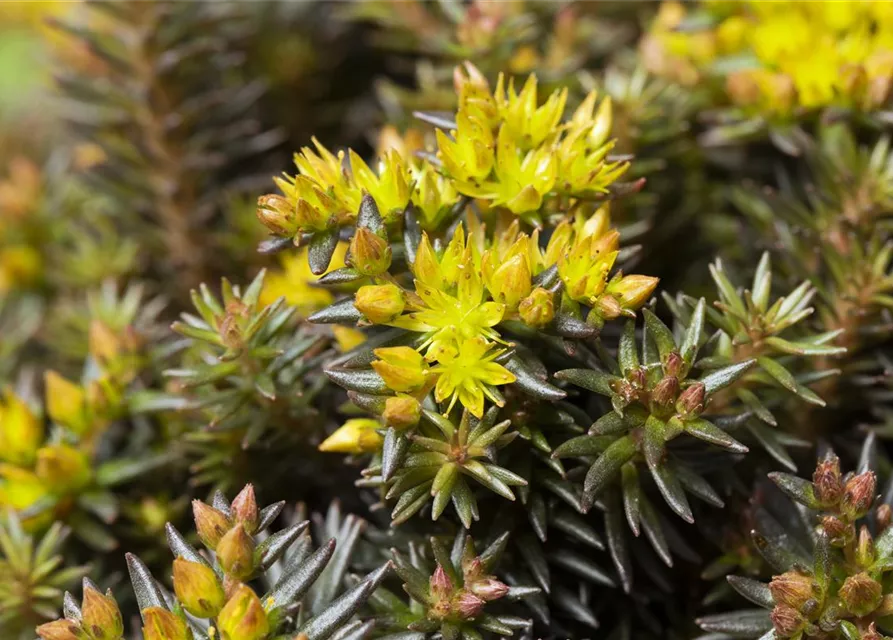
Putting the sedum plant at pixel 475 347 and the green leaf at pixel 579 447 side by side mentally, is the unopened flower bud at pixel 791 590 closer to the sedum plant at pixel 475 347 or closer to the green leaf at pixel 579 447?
the sedum plant at pixel 475 347

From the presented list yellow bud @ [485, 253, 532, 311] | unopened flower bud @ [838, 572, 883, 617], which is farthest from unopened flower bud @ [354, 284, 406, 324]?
unopened flower bud @ [838, 572, 883, 617]

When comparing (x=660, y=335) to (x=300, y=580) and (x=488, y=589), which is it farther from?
(x=300, y=580)

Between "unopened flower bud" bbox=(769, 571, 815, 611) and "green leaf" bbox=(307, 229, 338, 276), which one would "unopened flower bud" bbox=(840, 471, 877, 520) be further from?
"green leaf" bbox=(307, 229, 338, 276)

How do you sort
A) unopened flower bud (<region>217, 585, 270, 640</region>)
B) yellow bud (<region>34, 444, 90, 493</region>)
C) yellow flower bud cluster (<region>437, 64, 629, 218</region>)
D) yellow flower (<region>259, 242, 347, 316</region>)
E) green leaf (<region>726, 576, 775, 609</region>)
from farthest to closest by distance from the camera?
yellow flower (<region>259, 242, 347, 316</region>) → yellow bud (<region>34, 444, 90, 493</region>) → yellow flower bud cluster (<region>437, 64, 629, 218</region>) → green leaf (<region>726, 576, 775, 609</region>) → unopened flower bud (<region>217, 585, 270, 640</region>)

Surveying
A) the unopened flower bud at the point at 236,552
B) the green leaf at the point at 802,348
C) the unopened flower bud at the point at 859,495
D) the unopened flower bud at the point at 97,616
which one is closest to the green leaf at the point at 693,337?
the green leaf at the point at 802,348

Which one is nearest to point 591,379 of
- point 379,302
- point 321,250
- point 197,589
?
point 379,302
